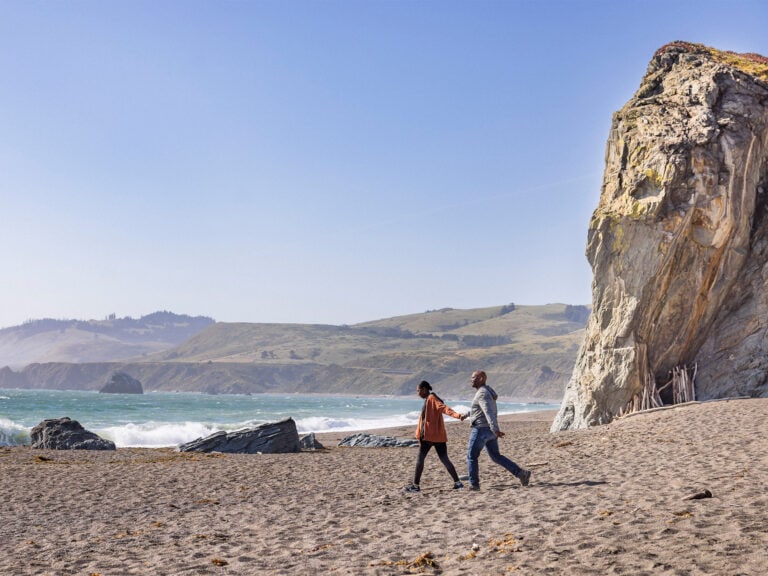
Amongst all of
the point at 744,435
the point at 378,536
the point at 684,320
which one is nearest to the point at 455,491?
the point at 378,536

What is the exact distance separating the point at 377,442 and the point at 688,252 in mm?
11767

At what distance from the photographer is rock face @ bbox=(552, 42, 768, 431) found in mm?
22062

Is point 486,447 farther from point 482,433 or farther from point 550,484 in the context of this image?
point 550,484

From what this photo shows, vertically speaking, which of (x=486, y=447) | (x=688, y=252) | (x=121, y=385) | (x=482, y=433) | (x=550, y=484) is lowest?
(x=550, y=484)

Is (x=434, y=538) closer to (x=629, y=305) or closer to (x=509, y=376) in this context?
(x=629, y=305)

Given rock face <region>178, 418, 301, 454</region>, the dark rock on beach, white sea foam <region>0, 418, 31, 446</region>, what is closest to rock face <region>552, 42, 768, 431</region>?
the dark rock on beach

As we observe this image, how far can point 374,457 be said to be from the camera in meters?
19.0

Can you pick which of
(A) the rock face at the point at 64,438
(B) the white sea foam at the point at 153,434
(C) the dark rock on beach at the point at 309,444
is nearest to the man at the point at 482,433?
(C) the dark rock on beach at the point at 309,444

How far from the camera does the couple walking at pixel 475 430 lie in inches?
434

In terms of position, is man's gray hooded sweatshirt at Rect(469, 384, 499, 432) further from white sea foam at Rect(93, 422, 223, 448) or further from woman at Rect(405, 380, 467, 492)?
white sea foam at Rect(93, 422, 223, 448)

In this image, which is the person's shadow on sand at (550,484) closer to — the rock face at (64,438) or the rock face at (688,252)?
the rock face at (688,252)

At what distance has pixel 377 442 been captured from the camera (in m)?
24.1

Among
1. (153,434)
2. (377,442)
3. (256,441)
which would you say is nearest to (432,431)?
(256,441)

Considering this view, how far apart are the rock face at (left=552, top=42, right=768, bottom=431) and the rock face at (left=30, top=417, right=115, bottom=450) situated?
1588cm
